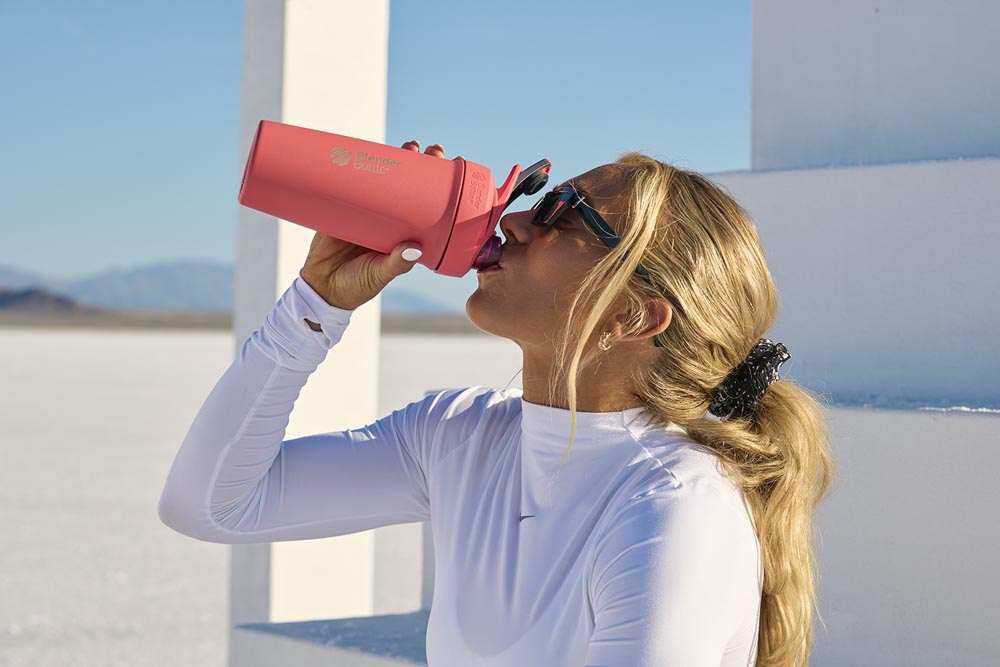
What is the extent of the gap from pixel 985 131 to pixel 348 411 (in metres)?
1.60

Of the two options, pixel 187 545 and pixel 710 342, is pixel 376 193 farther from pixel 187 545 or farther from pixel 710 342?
pixel 187 545

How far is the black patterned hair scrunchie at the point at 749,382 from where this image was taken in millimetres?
1308

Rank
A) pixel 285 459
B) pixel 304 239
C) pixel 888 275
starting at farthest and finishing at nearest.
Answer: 1. pixel 304 239
2. pixel 888 275
3. pixel 285 459

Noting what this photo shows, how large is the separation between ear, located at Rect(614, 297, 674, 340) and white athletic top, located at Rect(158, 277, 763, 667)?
3.8 inches

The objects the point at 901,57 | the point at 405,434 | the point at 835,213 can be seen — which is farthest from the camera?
the point at 901,57

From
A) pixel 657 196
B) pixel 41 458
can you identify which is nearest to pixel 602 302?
pixel 657 196

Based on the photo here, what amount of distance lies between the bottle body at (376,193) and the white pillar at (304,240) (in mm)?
1282

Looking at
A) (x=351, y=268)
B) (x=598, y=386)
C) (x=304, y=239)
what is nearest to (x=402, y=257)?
(x=351, y=268)

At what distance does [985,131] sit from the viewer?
7.36 feet

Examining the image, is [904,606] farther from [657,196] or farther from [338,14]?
[338,14]

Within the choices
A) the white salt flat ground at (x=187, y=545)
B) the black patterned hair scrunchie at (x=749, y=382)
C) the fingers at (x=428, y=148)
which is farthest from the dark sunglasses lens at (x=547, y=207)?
the white salt flat ground at (x=187, y=545)

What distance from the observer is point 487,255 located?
1.32 meters

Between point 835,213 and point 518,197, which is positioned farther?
point 835,213

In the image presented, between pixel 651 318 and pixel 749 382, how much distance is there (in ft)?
0.50
